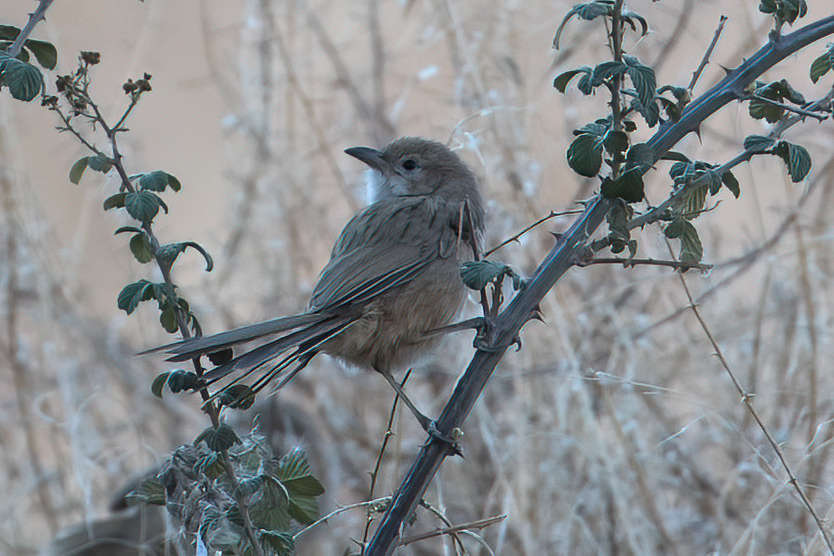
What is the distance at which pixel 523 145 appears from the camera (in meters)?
3.49

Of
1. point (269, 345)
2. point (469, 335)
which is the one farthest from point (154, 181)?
point (469, 335)

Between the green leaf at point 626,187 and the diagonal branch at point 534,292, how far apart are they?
0.03 metres

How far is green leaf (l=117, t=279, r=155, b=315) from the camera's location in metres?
1.21

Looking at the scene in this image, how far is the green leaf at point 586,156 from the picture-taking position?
1.17 metres

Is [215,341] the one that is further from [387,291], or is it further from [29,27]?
[387,291]

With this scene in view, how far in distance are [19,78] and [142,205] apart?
0.22 meters

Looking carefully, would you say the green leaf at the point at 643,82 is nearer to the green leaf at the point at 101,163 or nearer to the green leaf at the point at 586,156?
the green leaf at the point at 586,156

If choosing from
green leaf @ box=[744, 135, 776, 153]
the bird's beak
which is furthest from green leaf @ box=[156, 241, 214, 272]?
the bird's beak

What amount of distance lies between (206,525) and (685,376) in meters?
2.76

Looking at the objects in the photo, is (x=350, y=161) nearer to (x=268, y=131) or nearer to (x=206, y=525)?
(x=268, y=131)

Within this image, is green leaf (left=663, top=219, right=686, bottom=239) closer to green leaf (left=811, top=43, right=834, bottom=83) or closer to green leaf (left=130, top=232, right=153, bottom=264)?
green leaf (left=811, top=43, right=834, bottom=83)

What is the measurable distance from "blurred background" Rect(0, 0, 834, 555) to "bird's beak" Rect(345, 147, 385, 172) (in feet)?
1.76

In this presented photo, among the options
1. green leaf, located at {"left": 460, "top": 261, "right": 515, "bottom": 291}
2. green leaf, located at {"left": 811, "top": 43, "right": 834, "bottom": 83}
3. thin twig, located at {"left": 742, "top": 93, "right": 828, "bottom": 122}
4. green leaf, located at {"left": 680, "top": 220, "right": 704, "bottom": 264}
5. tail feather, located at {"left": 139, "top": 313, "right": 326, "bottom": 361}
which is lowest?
green leaf, located at {"left": 680, "top": 220, "right": 704, "bottom": 264}

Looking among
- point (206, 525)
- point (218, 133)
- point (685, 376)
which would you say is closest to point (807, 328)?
point (685, 376)
